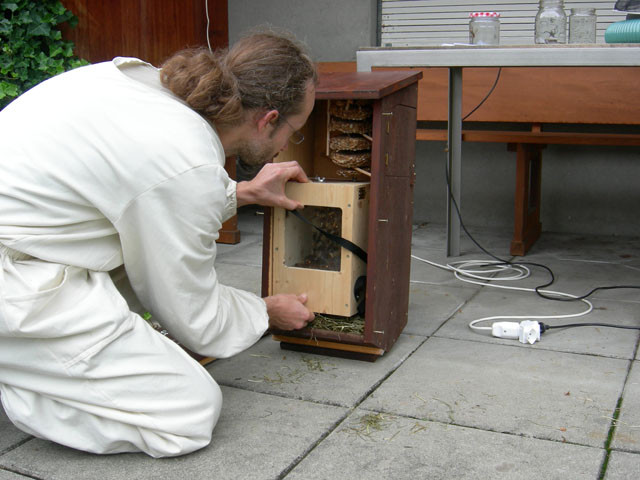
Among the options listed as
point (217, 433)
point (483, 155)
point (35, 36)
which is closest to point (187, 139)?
point (217, 433)

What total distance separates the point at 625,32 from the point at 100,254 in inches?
109

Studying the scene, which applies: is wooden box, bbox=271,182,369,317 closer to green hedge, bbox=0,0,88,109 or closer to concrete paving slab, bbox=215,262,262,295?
concrete paving slab, bbox=215,262,262,295

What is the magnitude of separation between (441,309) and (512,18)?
2.93m

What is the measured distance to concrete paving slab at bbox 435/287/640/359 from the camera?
3.02 m

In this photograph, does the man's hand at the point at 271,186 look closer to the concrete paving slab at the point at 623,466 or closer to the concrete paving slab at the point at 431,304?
the concrete paving slab at the point at 431,304

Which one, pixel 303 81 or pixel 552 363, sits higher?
pixel 303 81

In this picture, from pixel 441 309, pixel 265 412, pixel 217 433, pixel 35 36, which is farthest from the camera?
pixel 35 36

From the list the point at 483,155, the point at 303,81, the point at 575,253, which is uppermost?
the point at 303,81

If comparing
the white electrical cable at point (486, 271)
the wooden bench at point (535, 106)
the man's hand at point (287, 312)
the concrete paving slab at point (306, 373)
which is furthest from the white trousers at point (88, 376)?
the wooden bench at point (535, 106)

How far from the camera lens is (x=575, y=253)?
16.0 ft

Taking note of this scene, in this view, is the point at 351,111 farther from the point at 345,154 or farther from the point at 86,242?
the point at 86,242

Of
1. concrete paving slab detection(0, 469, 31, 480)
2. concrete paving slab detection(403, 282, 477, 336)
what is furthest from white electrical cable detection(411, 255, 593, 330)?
concrete paving slab detection(0, 469, 31, 480)

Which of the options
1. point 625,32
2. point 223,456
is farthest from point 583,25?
point 223,456

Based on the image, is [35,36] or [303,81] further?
[35,36]
